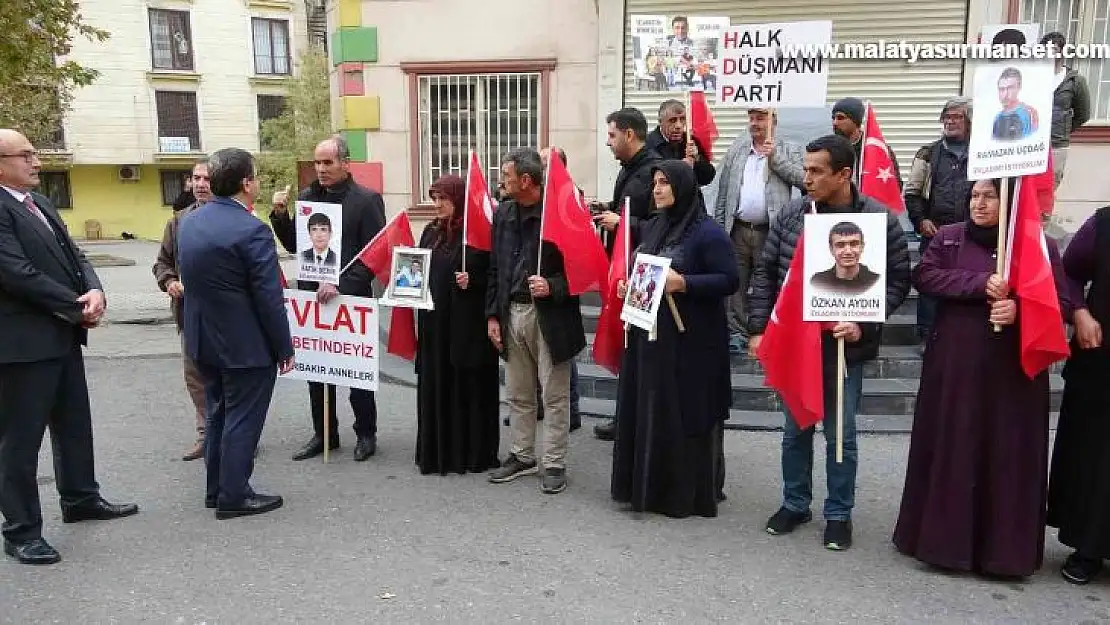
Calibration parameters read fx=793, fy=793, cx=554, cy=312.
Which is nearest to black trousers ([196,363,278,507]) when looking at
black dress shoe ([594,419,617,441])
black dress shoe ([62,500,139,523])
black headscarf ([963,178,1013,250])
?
black dress shoe ([62,500,139,523])

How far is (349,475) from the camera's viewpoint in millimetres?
5230

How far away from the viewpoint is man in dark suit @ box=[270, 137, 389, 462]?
17.2 ft

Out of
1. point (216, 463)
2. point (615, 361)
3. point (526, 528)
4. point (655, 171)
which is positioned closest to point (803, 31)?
point (655, 171)

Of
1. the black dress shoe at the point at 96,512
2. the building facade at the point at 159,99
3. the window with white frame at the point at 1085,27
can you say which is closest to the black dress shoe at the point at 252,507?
the black dress shoe at the point at 96,512

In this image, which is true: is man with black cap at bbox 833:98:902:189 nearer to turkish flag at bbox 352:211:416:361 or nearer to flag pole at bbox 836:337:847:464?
flag pole at bbox 836:337:847:464

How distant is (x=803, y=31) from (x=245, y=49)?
117 ft

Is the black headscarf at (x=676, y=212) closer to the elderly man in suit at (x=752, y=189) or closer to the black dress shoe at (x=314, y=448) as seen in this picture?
the elderly man in suit at (x=752, y=189)

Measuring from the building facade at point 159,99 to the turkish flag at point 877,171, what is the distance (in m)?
33.2

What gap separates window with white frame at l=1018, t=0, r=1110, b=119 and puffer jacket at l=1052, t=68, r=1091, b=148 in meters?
2.33

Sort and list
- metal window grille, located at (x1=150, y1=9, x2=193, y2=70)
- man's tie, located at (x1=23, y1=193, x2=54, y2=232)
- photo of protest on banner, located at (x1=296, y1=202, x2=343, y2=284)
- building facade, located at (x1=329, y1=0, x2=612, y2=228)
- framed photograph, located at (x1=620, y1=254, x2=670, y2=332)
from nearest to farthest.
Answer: man's tie, located at (x1=23, y1=193, x2=54, y2=232)
framed photograph, located at (x1=620, y1=254, x2=670, y2=332)
photo of protest on banner, located at (x1=296, y1=202, x2=343, y2=284)
building facade, located at (x1=329, y1=0, x2=612, y2=228)
metal window grille, located at (x1=150, y1=9, x2=193, y2=70)

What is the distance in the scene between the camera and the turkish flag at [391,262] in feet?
17.3

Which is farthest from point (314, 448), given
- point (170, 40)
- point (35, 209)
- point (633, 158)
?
point (170, 40)

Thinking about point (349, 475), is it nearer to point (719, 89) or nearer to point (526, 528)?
point (526, 528)

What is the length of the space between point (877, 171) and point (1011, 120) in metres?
2.31
